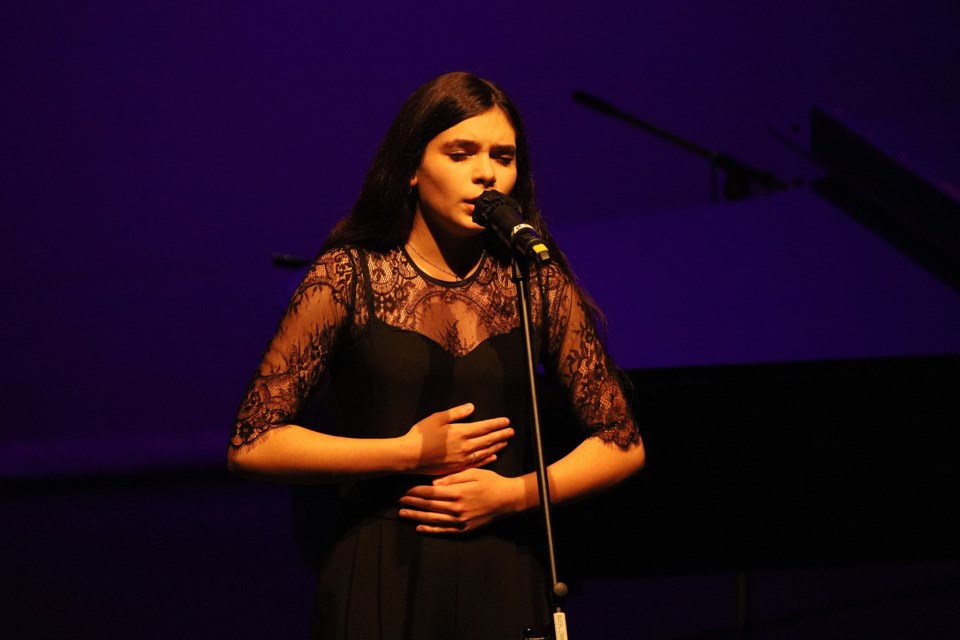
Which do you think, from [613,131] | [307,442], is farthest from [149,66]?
[307,442]

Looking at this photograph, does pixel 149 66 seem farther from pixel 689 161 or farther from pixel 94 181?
pixel 689 161

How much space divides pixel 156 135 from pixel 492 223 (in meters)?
4.87

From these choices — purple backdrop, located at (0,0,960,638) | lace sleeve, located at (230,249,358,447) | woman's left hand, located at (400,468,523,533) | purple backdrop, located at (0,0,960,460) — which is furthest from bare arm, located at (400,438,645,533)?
purple backdrop, located at (0,0,960,460)

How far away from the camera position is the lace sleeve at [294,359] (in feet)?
5.75

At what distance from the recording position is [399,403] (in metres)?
1.79

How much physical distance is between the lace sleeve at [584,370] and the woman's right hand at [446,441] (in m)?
0.24

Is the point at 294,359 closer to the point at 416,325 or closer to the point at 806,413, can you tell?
the point at 416,325

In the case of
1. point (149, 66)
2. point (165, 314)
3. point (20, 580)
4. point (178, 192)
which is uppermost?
point (149, 66)

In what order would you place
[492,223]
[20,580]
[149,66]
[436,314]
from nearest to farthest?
[492,223], [436,314], [20,580], [149,66]

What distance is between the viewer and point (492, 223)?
167 cm

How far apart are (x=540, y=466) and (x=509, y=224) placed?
0.35 metres

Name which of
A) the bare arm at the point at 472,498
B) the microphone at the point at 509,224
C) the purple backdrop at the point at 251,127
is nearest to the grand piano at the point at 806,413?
the bare arm at the point at 472,498

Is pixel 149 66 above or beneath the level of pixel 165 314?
above

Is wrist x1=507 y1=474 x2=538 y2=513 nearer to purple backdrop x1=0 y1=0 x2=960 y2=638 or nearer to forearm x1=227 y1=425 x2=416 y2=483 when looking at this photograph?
forearm x1=227 y1=425 x2=416 y2=483
